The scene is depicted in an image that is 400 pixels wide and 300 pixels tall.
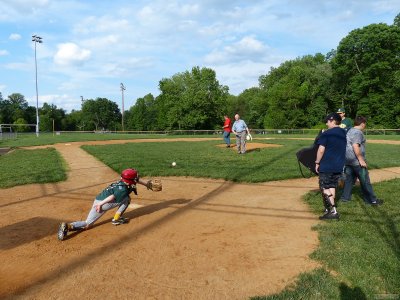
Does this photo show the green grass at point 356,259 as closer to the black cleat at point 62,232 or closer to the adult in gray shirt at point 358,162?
the adult in gray shirt at point 358,162

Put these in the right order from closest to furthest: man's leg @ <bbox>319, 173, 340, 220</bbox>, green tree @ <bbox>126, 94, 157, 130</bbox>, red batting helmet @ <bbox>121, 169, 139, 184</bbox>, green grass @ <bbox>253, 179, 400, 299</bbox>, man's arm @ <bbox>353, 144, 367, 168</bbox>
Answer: green grass @ <bbox>253, 179, 400, 299</bbox>
red batting helmet @ <bbox>121, 169, 139, 184</bbox>
man's leg @ <bbox>319, 173, 340, 220</bbox>
man's arm @ <bbox>353, 144, 367, 168</bbox>
green tree @ <bbox>126, 94, 157, 130</bbox>

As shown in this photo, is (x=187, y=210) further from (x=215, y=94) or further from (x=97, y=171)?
(x=215, y=94)

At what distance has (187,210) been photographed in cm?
641

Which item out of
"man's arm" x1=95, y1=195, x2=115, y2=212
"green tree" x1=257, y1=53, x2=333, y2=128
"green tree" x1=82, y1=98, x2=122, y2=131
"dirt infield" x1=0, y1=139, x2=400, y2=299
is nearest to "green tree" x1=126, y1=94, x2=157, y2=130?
"green tree" x1=82, y1=98, x2=122, y2=131

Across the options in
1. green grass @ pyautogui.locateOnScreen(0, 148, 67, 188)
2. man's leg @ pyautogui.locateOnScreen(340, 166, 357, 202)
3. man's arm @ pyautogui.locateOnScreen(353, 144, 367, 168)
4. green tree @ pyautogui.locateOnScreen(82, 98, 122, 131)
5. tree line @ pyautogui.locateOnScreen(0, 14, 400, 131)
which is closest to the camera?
man's arm @ pyautogui.locateOnScreen(353, 144, 367, 168)

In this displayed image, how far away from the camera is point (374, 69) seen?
5084 cm

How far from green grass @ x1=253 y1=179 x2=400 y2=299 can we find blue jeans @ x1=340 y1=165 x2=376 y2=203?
0.47 metres

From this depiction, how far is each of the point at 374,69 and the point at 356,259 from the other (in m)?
53.6

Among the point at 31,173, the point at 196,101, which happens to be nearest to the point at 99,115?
the point at 196,101

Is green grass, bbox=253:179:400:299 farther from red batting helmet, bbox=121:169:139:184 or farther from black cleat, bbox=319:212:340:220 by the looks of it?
red batting helmet, bbox=121:169:139:184

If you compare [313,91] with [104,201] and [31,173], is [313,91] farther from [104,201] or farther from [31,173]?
[104,201]

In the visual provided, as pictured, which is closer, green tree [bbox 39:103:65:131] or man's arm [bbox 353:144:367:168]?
man's arm [bbox 353:144:367:168]

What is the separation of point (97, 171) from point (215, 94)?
57.7m

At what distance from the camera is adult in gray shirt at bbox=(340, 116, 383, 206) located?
6.41m
